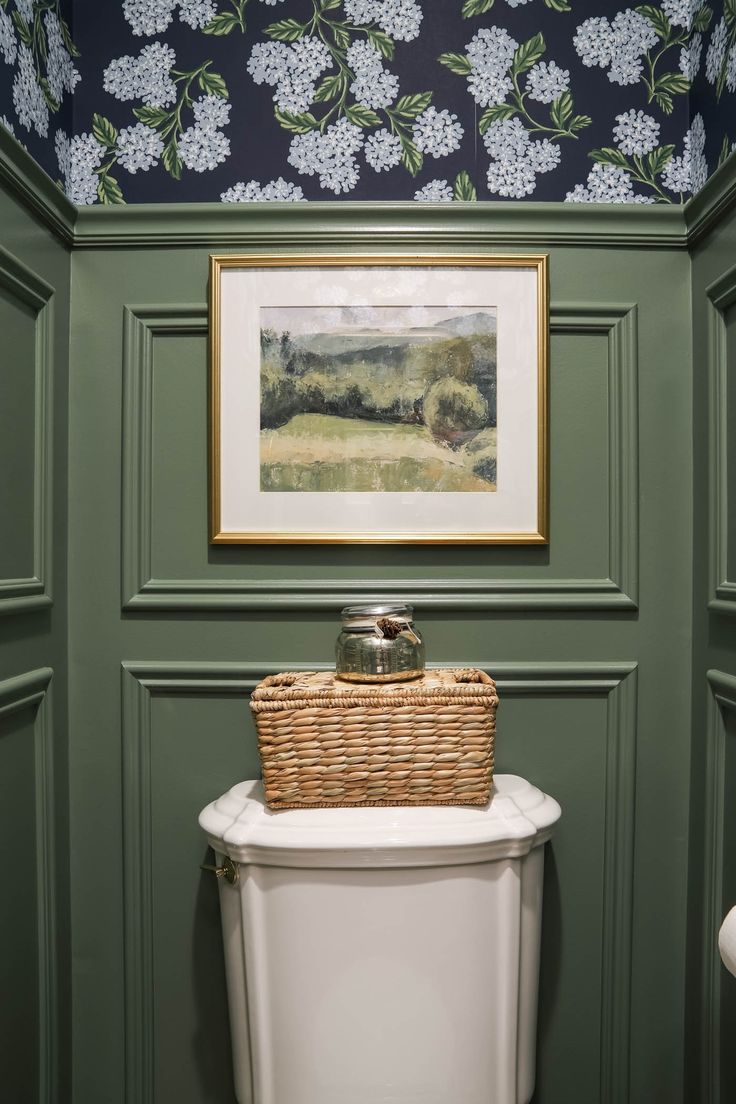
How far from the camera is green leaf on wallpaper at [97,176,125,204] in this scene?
49.4 inches

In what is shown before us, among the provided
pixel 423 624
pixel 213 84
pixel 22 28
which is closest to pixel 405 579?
pixel 423 624

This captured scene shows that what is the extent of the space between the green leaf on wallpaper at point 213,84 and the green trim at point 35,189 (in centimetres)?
29

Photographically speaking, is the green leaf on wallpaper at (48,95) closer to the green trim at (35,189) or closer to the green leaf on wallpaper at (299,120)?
the green trim at (35,189)

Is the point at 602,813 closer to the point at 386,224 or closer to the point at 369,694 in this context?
the point at 369,694

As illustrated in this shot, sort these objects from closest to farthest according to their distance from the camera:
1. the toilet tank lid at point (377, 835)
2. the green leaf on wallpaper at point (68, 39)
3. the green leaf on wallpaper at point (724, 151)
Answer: the toilet tank lid at point (377, 835) < the green leaf on wallpaper at point (724, 151) < the green leaf on wallpaper at point (68, 39)

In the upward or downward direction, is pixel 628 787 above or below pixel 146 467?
below

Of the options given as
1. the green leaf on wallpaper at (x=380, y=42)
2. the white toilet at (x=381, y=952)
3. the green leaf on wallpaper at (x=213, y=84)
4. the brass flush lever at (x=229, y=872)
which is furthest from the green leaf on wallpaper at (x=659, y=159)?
the brass flush lever at (x=229, y=872)

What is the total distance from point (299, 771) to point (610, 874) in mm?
580

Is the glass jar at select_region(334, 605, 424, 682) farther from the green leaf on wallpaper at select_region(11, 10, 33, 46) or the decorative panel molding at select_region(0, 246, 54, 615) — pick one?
the green leaf on wallpaper at select_region(11, 10, 33, 46)

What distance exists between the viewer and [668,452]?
49.4 inches

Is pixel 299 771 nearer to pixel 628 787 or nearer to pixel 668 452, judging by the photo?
pixel 628 787

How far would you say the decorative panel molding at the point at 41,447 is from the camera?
1.12 metres

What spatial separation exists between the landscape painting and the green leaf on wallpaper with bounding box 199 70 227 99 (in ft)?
1.30

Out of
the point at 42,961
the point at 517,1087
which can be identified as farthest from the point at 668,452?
the point at 42,961
